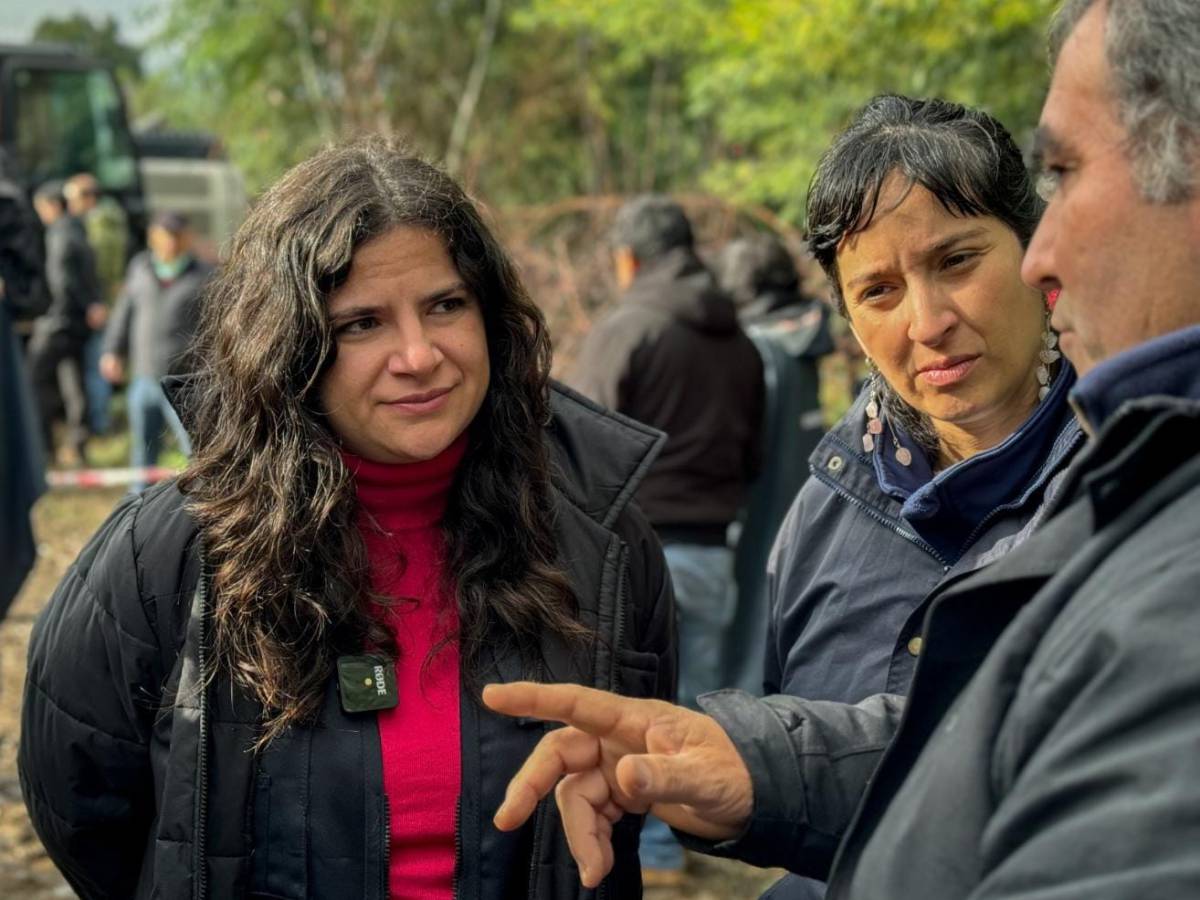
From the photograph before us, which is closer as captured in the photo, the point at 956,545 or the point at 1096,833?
the point at 1096,833

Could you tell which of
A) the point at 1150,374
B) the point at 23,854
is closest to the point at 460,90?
the point at 23,854

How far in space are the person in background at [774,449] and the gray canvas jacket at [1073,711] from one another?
4.63m

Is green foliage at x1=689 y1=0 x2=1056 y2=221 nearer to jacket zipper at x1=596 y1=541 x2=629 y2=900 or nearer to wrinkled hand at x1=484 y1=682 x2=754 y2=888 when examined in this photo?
jacket zipper at x1=596 y1=541 x2=629 y2=900

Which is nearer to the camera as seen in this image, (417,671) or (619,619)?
(417,671)

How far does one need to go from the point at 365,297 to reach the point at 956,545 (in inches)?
38.9

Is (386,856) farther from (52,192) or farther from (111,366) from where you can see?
(52,192)

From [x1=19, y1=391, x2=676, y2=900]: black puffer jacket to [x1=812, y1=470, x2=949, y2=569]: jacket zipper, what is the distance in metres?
0.33

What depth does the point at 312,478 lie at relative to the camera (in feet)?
8.01

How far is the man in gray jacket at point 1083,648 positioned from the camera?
107 centimetres

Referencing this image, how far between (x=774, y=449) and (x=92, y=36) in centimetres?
3646

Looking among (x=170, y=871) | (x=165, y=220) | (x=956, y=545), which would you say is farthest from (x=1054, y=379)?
(x=165, y=220)

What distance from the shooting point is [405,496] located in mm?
2516

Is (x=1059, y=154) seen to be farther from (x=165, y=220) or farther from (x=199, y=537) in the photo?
(x=165, y=220)

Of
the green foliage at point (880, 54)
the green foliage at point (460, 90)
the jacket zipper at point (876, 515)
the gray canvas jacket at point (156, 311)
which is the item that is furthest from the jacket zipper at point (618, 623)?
the green foliage at point (460, 90)
